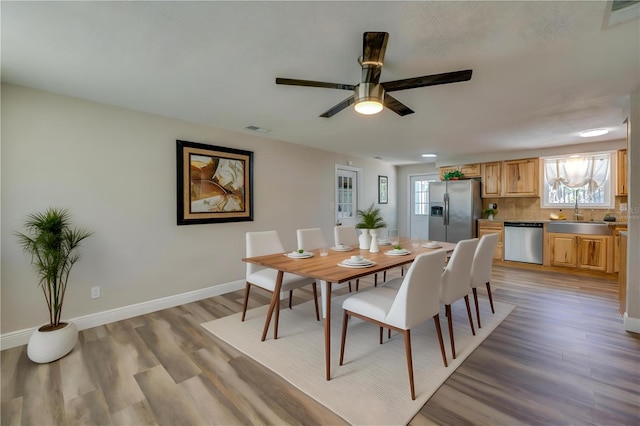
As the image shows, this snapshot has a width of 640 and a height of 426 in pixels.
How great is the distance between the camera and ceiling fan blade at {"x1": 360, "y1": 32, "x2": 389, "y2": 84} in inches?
63.3

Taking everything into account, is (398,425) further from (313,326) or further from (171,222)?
(171,222)

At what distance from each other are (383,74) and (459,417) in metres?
2.38

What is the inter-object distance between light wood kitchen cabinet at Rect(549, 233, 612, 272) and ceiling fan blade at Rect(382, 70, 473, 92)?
4.66 m

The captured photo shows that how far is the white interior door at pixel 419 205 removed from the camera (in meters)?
7.21

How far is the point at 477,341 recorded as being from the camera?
8.23 ft

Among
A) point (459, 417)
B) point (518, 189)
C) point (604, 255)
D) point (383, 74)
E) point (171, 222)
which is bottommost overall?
point (459, 417)

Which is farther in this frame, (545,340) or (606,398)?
(545,340)

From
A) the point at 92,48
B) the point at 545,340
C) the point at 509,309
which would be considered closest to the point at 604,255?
the point at 509,309

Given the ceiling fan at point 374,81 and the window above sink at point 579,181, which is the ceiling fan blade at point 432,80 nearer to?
the ceiling fan at point 374,81

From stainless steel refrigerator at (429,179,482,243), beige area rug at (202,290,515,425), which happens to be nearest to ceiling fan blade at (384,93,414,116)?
beige area rug at (202,290,515,425)

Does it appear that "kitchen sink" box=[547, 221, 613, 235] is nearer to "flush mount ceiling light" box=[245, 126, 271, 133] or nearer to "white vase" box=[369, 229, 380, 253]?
"white vase" box=[369, 229, 380, 253]

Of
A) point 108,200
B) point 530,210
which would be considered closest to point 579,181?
point 530,210

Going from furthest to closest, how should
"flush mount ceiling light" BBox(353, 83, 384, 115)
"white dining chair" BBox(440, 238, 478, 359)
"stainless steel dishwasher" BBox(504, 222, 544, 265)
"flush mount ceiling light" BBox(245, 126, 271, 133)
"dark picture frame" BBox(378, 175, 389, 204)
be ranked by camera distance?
"dark picture frame" BBox(378, 175, 389, 204) < "stainless steel dishwasher" BBox(504, 222, 544, 265) < "flush mount ceiling light" BBox(245, 126, 271, 133) < "white dining chair" BBox(440, 238, 478, 359) < "flush mount ceiling light" BBox(353, 83, 384, 115)

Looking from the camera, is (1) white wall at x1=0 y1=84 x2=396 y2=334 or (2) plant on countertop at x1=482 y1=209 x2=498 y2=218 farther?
(2) plant on countertop at x1=482 y1=209 x2=498 y2=218
